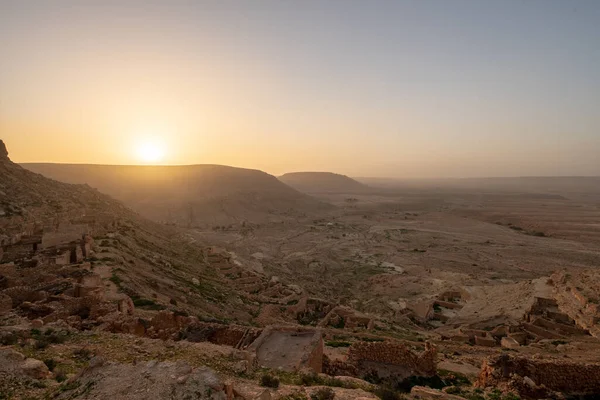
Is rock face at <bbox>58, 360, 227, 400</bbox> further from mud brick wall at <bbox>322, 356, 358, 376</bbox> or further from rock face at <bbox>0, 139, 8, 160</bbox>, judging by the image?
rock face at <bbox>0, 139, 8, 160</bbox>

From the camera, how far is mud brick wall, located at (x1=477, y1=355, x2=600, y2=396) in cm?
921

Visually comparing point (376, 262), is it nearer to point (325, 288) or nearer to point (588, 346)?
point (325, 288)

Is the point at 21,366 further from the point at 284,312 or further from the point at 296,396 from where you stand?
the point at 284,312

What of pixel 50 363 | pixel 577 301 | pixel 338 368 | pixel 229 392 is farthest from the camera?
pixel 577 301

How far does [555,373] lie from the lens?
30.7ft

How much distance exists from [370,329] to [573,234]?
57196 mm

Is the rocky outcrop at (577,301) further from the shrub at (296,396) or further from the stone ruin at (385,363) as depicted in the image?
the shrub at (296,396)

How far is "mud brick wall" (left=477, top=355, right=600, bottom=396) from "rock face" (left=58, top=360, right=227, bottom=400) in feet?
24.0

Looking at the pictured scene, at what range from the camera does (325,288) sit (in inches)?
1115

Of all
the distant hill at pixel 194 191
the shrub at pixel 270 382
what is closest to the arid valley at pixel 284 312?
the shrub at pixel 270 382

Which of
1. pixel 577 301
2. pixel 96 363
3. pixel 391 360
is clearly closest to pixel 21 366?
pixel 96 363

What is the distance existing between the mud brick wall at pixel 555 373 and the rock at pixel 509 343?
5.29 metres

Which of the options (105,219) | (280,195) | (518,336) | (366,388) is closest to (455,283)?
(518,336)

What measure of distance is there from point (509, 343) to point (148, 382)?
1488 cm
